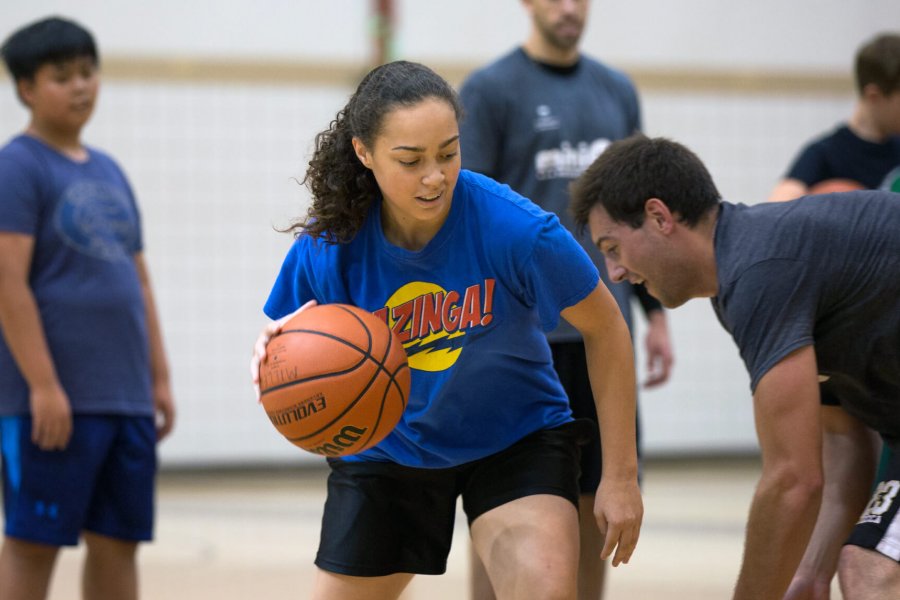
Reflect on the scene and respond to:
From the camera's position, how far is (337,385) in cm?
289

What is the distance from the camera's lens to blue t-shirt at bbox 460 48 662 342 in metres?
4.09

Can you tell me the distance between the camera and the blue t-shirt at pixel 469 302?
292cm

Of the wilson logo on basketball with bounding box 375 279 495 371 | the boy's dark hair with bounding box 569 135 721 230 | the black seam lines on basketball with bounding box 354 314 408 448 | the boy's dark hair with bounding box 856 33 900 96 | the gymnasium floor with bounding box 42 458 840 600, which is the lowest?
the gymnasium floor with bounding box 42 458 840 600

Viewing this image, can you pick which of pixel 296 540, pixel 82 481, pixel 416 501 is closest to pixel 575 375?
pixel 416 501

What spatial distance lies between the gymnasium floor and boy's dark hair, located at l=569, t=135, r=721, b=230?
259 centimetres

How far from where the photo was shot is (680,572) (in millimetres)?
5711

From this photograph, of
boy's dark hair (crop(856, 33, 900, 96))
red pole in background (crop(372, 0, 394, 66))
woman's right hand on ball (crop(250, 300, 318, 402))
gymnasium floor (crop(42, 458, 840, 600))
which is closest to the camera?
woman's right hand on ball (crop(250, 300, 318, 402))

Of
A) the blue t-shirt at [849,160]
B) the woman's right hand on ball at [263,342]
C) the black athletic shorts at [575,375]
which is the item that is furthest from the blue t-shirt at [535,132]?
the blue t-shirt at [849,160]

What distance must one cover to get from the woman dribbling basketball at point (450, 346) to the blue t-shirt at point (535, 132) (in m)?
0.99

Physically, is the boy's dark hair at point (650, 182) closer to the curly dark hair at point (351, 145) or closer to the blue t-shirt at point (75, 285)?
the curly dark hair at point (351, 145)

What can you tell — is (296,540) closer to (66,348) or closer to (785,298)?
(66,348)

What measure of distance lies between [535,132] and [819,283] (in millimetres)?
1530

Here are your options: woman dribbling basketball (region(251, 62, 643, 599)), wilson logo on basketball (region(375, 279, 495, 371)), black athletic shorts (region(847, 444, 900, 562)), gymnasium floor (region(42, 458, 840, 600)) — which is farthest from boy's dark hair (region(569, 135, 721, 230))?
gymnasium floor (region(42, 458, 840, 600))

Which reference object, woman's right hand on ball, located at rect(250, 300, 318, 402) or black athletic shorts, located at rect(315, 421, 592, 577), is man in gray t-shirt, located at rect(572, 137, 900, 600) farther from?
woman's right hand on ball, located at rect(250, 300, 318, 402)
